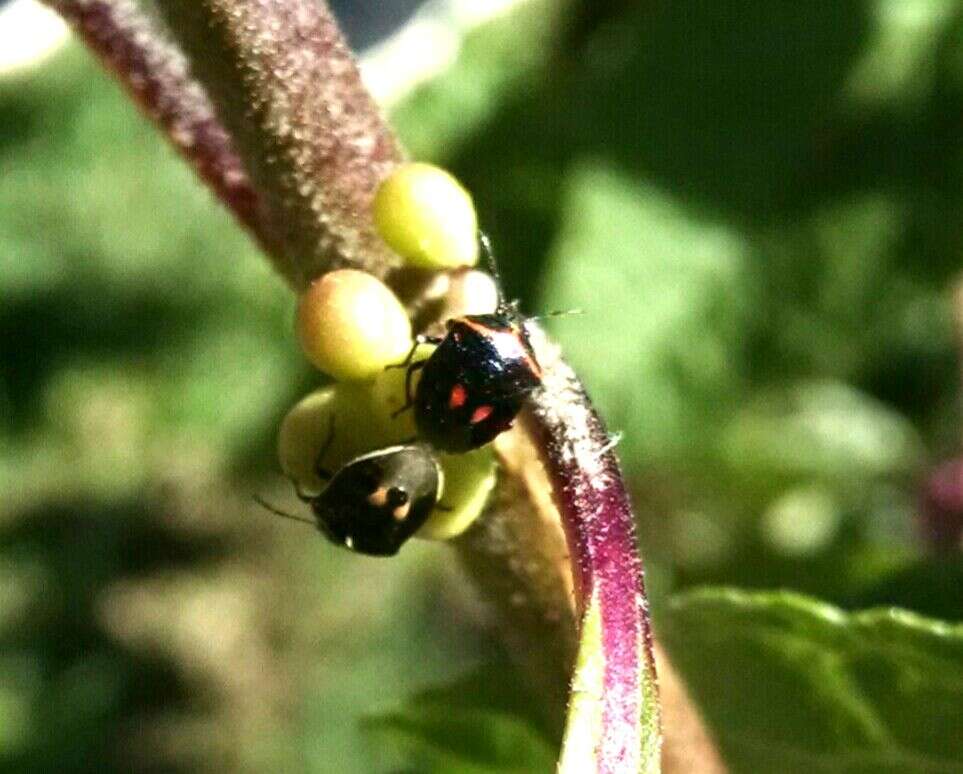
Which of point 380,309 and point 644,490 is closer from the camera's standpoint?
point 380,309

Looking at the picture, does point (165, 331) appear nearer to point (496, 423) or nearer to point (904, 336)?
point (904, 336)

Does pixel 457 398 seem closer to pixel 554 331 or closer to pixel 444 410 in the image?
pixel 444 410

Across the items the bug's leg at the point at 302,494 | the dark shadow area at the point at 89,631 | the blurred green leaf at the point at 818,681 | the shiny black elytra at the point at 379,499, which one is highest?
the shiny black elytra at the point at 379,499

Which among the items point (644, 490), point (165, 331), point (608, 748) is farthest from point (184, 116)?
point (165, 331)

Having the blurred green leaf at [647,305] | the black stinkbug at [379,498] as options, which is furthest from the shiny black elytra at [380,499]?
the blurred green leaf at [647,305]

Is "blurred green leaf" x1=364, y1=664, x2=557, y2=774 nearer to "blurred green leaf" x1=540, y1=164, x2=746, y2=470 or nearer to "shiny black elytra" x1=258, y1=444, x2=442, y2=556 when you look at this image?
"shiny black elytra" x1=258, y1=444, x2=442, y2=556

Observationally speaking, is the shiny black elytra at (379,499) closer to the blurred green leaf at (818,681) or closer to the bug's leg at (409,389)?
the bug's leg at (409,389)
